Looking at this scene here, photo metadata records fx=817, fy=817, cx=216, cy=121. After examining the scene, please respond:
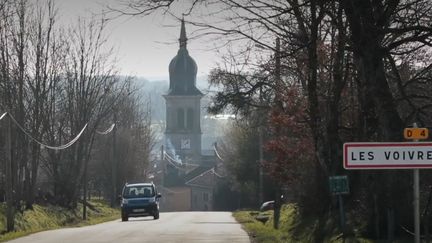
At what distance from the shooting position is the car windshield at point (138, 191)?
43.1 m

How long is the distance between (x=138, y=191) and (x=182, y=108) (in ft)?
272

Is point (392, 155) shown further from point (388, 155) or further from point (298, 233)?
point (298, 233)

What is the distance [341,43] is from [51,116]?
1042 inches

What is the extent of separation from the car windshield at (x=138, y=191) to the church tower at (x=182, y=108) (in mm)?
76736

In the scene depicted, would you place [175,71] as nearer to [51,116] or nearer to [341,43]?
[51,116]

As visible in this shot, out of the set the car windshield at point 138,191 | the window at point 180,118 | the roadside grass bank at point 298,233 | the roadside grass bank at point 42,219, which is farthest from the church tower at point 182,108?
the roadside grass bank at point 298,233

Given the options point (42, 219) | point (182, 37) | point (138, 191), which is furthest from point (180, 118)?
point (182, 37)

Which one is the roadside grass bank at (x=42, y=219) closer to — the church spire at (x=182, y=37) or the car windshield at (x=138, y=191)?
the car windshield at (x=138, y=191)

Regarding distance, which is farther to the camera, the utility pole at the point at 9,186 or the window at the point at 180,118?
the window at the point at 180,118

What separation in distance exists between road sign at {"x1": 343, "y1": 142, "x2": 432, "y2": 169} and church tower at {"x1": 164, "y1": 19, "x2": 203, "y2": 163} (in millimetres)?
108008

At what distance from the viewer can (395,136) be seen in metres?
17.2

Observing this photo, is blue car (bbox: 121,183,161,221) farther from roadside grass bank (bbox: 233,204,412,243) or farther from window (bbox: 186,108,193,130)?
window (bbox: 186,108,193,130)

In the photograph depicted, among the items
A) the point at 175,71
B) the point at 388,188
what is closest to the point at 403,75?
the point at 388,188

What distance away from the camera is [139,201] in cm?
4291
